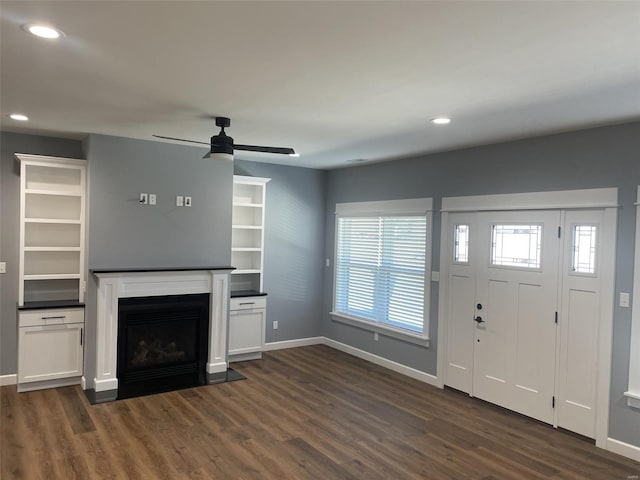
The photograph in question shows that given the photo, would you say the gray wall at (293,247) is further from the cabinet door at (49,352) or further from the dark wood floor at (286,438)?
the cabinet door at (49,352)

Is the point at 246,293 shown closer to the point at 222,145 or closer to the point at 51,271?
the point at 51,271

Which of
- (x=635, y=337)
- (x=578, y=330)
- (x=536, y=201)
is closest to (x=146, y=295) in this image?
(x=536, y=201)

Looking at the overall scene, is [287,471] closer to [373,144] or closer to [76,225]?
[373,144]

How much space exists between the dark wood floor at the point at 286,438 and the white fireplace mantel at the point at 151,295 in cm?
34

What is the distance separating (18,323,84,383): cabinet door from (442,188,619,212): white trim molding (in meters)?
4.34

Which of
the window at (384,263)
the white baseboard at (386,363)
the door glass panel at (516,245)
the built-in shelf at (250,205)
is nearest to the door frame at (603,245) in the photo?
the door glass panel at (516,245)

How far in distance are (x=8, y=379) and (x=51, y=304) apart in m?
0.97

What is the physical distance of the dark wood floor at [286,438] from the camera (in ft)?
11.2

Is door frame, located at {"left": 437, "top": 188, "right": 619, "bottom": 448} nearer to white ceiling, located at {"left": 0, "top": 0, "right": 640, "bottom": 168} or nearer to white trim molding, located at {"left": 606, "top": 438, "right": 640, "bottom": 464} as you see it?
white trim molding, located at {"left": 606, "top": 438, "right": 640, "bottom": 464}

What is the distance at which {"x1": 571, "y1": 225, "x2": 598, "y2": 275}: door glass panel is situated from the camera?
13.1 feet

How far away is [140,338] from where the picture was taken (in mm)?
5094

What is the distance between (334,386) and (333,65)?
12.4 feet

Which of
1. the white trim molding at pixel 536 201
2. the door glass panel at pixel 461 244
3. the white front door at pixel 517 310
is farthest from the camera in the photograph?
the door glass panel at pixel 461 244

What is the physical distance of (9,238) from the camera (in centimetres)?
496
